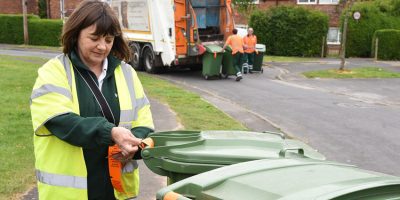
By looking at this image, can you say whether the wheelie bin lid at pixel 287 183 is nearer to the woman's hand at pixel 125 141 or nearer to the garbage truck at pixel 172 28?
the woman's hand at pixel 125 141

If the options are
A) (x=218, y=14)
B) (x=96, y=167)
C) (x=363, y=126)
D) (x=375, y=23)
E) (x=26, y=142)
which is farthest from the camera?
(x=375, y=23)

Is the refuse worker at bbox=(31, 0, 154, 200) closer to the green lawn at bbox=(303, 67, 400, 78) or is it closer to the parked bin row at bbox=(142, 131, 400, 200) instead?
the parked bin row at bbox=(142, 131, 400, 200)

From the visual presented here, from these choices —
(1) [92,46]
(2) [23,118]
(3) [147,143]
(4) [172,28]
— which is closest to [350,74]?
(4) [172,28]

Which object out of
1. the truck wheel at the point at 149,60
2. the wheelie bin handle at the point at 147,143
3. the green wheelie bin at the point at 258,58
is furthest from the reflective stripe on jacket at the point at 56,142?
the green wheelie bin at the point at 258,58

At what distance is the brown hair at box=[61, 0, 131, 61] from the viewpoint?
102 inches

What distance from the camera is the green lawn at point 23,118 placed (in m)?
5.56

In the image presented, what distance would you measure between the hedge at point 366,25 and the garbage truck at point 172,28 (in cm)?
1481

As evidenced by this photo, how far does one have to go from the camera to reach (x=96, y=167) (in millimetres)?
2658

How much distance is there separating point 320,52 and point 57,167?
2946cm

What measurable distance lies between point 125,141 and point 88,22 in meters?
0.62

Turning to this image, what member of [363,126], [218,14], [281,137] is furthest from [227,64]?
[281,137]

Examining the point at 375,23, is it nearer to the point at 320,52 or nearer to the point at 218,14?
the point at 320,52

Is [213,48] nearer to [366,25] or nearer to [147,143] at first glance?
[147,143]

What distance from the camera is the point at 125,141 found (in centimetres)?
250
